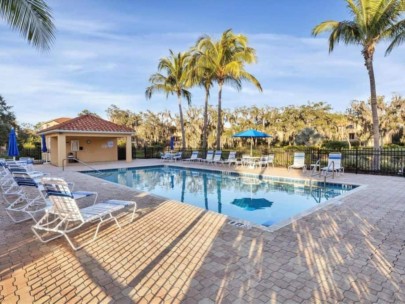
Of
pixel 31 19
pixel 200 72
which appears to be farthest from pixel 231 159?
pixel 31 19

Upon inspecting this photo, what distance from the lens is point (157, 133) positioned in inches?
1454

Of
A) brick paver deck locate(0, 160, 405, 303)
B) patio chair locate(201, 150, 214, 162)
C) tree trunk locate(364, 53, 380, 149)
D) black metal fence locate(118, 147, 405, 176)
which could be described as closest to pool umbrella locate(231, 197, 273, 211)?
brick paver deck locate(0, 160, 405, 303)

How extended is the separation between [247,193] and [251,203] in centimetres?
136

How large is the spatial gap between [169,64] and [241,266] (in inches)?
819

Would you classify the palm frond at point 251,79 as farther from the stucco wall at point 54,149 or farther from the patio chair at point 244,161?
the stucco wall at point 54,149

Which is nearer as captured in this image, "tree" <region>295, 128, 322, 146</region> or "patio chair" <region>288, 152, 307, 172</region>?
"patio chair" <region>288, 152, 307, 172</region>

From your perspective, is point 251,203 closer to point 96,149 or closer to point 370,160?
point 370,160

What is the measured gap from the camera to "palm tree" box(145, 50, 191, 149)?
70.2 feet

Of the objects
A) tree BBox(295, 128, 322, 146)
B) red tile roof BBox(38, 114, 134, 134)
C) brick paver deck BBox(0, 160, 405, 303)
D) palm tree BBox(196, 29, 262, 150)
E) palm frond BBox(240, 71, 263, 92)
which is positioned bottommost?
brick paver deck BBox(0, 160, 405, 303)

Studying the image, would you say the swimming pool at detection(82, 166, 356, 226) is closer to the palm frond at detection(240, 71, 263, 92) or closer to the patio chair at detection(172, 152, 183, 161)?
the patio chair at detection(172, 152, 183, 161)

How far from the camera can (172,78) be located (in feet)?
72.3

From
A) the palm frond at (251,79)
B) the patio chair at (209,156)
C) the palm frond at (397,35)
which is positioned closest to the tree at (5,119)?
the patio chair at (209,156)

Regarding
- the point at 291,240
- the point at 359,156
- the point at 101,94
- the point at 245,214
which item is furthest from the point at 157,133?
the point at 291,240

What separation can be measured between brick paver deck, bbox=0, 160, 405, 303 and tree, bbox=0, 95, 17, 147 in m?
26.3
